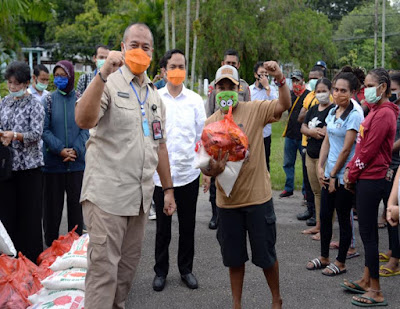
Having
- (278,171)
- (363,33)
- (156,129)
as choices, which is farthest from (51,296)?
(363,33)

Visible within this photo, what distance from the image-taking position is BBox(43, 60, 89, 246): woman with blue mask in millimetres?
5484

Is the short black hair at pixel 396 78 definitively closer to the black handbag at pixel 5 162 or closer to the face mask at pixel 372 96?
the face mask at pixel 372 96

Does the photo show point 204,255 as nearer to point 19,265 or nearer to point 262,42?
point 19,265

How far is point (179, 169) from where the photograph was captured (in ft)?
15.8

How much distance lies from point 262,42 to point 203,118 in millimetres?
19448

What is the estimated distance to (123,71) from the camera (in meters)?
3.53

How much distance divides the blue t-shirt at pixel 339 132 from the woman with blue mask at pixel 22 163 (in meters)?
3.12

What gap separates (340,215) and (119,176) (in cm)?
270

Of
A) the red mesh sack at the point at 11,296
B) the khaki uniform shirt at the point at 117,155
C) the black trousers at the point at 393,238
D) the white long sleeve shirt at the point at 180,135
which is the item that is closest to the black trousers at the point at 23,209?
the red mesh sack at the point at 11,296

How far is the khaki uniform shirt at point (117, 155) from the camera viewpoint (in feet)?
10.9

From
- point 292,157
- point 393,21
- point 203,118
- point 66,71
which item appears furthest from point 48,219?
point 393,21

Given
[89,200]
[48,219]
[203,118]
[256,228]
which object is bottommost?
[48,219]

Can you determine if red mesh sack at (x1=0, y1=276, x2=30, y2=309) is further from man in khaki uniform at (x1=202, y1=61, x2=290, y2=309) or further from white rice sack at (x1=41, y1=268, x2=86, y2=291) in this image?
man in khaki uniform at (x1=202, y1=61, x2=290, y2=309)

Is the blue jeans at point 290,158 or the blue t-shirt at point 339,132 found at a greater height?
the blue t-shirt at point 339,132
